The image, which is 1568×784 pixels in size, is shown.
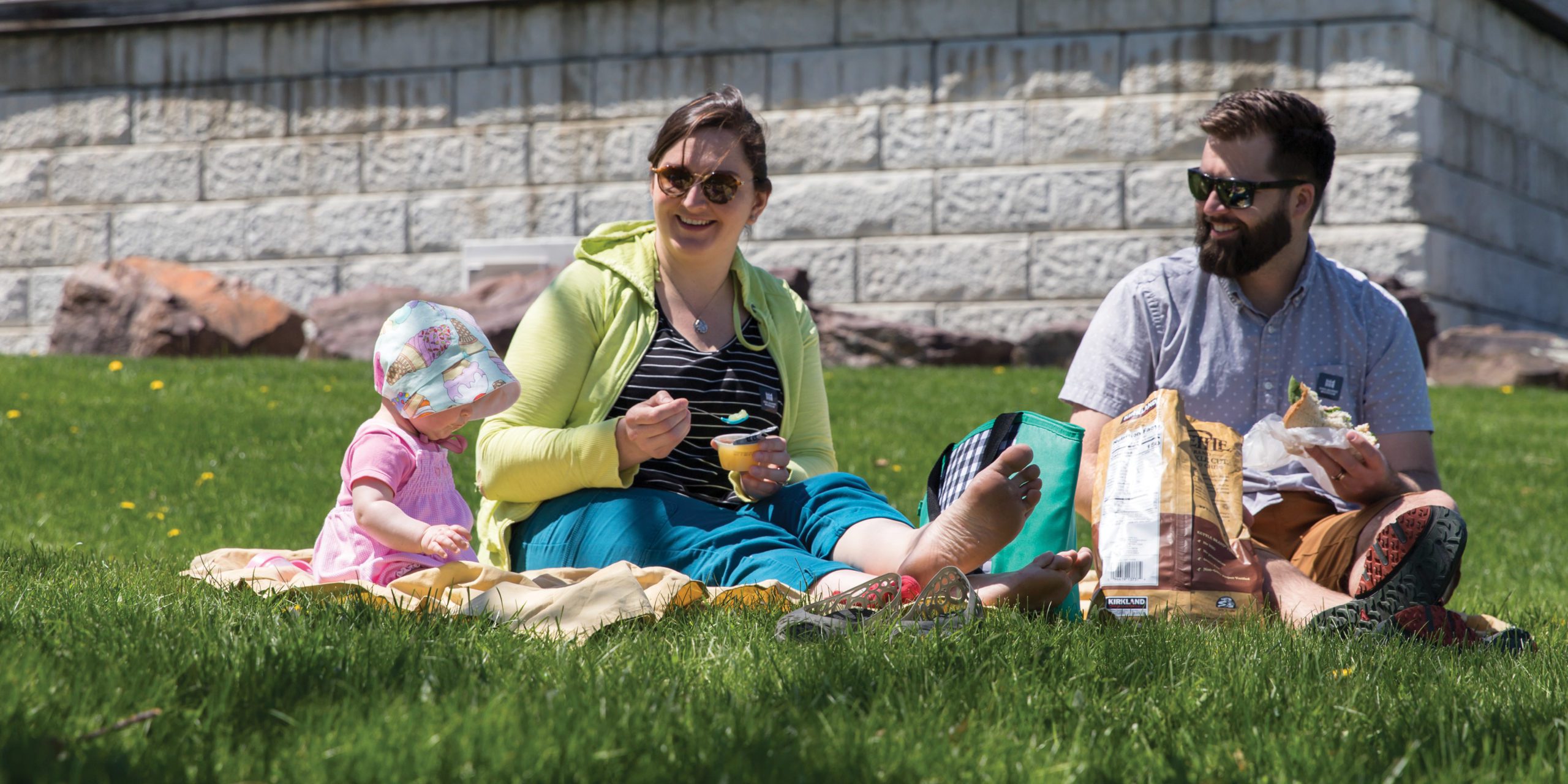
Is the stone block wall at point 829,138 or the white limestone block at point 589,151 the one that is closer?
the stone block wall at point 829,138

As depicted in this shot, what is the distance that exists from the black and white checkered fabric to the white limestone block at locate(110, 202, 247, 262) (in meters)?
10.3

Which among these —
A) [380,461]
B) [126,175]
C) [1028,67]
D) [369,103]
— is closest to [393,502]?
[380,461]

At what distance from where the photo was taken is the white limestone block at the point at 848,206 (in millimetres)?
11109

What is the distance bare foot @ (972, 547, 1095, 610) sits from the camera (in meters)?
3.19

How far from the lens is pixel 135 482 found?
6.34 metres

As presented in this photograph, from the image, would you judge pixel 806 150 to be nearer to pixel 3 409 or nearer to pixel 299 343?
pixel 299 343

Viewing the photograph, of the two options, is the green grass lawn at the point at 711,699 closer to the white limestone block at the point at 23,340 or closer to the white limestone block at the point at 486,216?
the white limestone block at the point at 486,216

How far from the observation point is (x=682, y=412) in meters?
3.52

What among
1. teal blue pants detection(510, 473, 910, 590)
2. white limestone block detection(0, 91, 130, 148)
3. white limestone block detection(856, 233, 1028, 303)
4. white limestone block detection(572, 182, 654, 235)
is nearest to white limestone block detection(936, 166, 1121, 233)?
white limestone block detection(856, 233, 1028, 303)

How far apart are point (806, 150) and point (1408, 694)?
916 centimetres

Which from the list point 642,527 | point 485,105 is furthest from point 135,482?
point 485,105

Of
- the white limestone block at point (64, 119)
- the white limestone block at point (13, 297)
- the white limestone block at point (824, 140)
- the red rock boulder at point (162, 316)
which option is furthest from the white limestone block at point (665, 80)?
the white limestone block at point (13, 297)

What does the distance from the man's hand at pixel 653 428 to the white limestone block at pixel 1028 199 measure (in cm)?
778

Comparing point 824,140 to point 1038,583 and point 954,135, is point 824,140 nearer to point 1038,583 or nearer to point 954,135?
point 954,135
